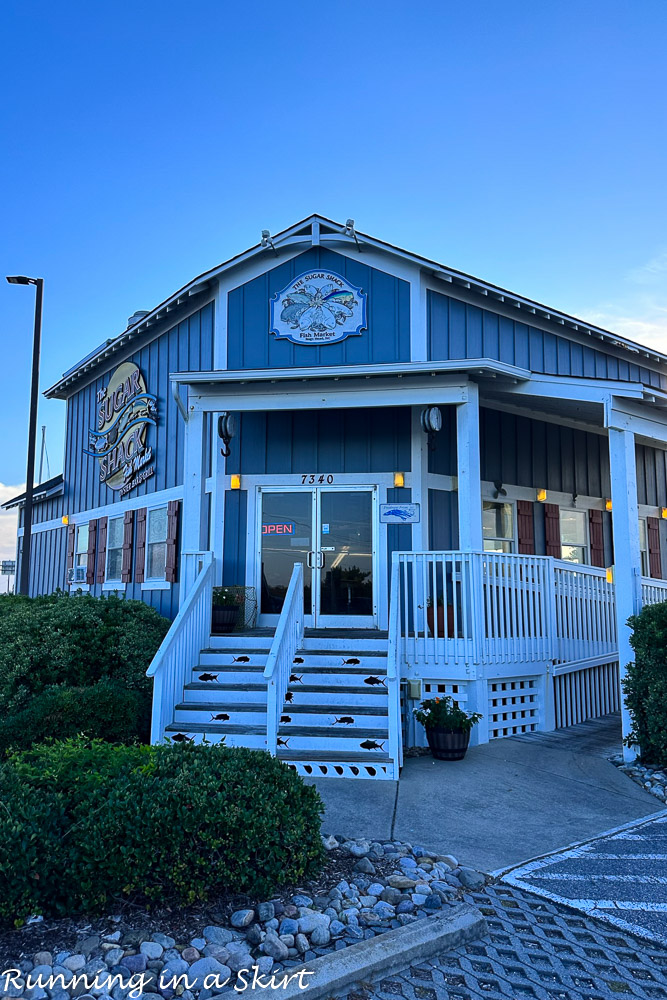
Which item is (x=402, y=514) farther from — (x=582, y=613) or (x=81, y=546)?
(x=81, y=546)

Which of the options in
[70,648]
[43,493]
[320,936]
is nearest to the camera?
[320,936]

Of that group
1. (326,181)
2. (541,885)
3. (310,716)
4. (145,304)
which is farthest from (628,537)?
(145,304)

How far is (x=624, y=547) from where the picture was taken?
7.82m

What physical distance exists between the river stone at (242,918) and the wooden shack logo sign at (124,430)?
9096mm

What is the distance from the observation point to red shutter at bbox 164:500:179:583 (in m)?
11.1

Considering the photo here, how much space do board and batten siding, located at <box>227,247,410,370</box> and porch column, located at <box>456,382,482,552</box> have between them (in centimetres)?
145

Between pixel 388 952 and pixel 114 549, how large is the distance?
426 inches

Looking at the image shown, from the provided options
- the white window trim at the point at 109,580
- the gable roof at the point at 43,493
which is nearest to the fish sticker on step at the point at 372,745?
the white window trim at the point at 109,580

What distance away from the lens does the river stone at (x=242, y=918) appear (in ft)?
11.8

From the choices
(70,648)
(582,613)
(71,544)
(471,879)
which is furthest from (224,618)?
(71,544)

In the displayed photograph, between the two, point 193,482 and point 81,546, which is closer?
point 193,482

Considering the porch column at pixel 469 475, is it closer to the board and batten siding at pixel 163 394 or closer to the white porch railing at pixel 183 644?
the white porch railing at pixel 183 644

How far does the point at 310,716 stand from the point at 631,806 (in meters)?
3.05

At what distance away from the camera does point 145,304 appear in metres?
13.9
